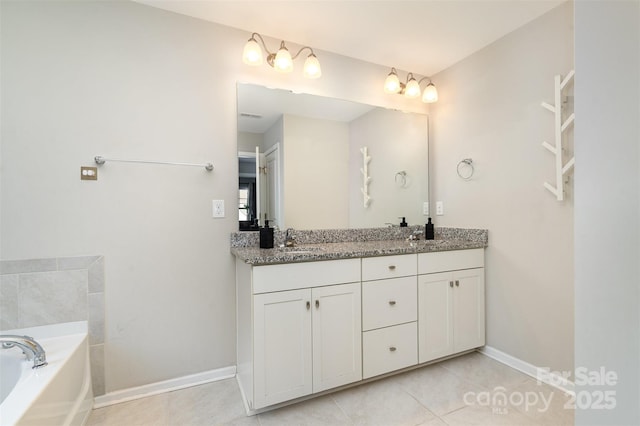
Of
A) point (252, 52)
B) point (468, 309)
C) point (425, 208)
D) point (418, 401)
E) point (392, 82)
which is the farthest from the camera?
point (425, 208)

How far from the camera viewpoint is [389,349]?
1865 millimetres

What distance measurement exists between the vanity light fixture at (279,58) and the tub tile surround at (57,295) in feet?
5.13

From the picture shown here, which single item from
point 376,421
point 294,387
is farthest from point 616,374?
point 294,387

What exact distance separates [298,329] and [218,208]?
0.95 meters

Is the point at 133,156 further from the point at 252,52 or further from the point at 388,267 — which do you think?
the point at 388,267

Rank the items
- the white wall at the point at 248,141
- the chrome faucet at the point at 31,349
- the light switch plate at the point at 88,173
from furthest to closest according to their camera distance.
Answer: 1. the white wall at the point at 248,141
2. the light switch plate at the point at 88,173
3. the chrome faucet at the point at 31,349

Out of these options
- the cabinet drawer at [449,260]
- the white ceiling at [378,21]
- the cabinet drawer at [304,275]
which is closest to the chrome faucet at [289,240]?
the cabinet drawer at [304,275]

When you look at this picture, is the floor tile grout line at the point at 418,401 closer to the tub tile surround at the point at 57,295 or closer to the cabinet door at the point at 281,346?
the cabinet door at the point at 281,346

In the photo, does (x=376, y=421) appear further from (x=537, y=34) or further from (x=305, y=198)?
(x=537, y=34)

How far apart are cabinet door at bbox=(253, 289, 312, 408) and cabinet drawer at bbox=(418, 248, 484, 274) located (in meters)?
0.88

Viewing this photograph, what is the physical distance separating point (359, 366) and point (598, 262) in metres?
1.50

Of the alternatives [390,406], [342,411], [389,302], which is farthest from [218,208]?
[390,406]

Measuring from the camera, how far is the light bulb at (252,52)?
6.27ft

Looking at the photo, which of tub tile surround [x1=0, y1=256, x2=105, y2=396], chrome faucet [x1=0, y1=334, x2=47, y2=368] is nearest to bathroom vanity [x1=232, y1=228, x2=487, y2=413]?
tub tile surround [x1=0, y1=256, x2=105, y2=396]
